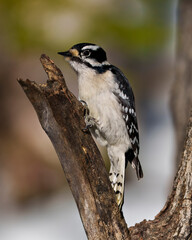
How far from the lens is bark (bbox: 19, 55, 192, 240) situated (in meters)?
3.96

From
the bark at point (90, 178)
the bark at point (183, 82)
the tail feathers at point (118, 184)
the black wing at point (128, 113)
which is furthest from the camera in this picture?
the bark at point (183, 82)

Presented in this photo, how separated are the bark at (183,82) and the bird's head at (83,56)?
2536 mm

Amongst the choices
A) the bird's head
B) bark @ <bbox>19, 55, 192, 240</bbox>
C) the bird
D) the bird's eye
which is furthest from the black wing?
bark @ <bbox>19, 55, 192, 240</bbox>

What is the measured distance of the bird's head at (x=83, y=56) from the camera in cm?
518

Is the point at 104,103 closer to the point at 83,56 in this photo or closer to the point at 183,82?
the point at 83,56

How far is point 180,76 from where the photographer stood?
7867 mm

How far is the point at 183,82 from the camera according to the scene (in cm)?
770

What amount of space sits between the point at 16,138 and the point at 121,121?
268 inches

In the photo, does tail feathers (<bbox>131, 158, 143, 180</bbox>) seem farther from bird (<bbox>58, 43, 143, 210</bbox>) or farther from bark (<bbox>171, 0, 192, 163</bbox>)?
bark (<bbox>171, 0, 192, 163</bbox>)

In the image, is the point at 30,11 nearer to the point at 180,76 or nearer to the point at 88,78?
the point at 180,76

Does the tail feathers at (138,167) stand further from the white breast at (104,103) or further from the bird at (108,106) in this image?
the white breast at (104,103)

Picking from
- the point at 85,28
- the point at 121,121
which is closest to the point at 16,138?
the point at 85,28

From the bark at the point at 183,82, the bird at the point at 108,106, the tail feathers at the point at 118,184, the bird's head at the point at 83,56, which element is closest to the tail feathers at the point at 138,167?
the bird at the point at 108,106

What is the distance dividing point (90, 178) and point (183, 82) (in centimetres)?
408
